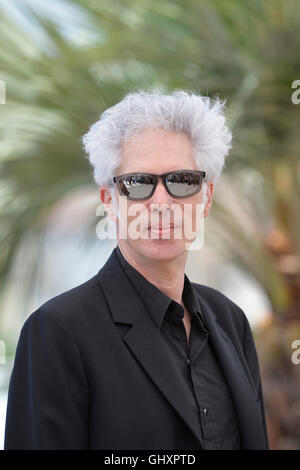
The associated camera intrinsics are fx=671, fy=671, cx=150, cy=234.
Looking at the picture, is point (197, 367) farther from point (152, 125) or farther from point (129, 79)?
point (129, 79)

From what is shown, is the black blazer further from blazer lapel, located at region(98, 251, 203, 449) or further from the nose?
the nose

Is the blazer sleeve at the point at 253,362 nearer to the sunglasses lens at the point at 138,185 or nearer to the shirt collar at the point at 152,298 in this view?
the shirt collar at the point at 152,298

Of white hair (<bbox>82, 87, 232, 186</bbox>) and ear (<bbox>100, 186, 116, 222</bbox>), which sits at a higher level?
white hair (<bbox>82, 87, 232, 186</bbox>)

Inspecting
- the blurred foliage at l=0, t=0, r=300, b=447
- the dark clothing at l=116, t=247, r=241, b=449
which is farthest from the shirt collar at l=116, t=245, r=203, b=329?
the blurred foliage at l=0, t=0, r=300, b=447

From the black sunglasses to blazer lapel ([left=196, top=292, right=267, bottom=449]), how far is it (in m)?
0.22

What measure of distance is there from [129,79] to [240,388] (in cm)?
165

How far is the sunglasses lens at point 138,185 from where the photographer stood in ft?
3.27

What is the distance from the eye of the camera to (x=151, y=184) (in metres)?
1.00

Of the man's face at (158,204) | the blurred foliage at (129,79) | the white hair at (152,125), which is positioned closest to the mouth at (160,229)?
the man's face at (158,204)

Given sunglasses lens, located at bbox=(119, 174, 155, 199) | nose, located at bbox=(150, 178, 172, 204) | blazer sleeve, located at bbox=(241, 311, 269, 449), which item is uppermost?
sunglasses lens, located at bbox=(119, 174, 155, 199)

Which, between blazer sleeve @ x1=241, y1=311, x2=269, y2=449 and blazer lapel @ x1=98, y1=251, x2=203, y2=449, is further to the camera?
blazer sleeve @ x1=241, y1=311, x2=269, y2=449

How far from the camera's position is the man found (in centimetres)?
90

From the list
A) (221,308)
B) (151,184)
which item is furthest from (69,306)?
(221,308)

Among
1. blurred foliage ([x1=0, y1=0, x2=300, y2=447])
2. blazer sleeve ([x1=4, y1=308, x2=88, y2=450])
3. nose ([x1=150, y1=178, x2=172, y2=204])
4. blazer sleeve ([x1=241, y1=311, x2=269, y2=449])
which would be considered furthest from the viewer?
blurred foliage ([x1=0, y1=0, x2=300, y2=447])
